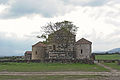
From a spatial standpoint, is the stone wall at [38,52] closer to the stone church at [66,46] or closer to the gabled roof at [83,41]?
the stone church at [66,46]

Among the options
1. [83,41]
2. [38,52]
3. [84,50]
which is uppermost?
[83,41]

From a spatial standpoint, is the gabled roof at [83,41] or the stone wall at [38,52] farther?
the stone wall at [38,52]

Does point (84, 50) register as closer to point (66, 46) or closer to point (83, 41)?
point (83, 41)

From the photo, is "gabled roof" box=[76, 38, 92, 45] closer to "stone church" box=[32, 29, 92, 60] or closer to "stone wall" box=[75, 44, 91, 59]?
"stone church" box=[32, 29, 92, 60]

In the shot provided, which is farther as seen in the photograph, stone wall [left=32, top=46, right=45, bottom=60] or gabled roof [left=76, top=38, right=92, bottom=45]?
stone wall [left=32, top=46, right=45, bottom=60]

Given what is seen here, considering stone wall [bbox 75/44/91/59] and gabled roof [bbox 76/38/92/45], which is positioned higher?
gabled roof [bbox 76/38/92/45]

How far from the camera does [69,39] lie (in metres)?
54.5

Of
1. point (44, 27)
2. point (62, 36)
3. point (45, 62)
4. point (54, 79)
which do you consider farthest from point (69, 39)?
point (54, 79)

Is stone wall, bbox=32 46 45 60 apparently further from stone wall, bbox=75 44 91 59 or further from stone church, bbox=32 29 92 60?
stone wall, bbox=75 44 91 59

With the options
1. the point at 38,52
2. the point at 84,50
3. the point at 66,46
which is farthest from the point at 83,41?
the point at 38,52

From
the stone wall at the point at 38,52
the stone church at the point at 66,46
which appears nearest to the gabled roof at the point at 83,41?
the stone church at the point at 66,46

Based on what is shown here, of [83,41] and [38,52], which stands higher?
[83,41]

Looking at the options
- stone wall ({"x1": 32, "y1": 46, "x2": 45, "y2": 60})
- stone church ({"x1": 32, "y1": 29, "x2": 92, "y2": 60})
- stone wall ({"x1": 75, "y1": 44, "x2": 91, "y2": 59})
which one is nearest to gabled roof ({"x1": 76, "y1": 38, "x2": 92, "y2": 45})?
stone church ({"x1": 32, "y1": 29, "x2": 92, "y2": 60})

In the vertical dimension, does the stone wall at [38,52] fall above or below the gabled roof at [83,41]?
below
